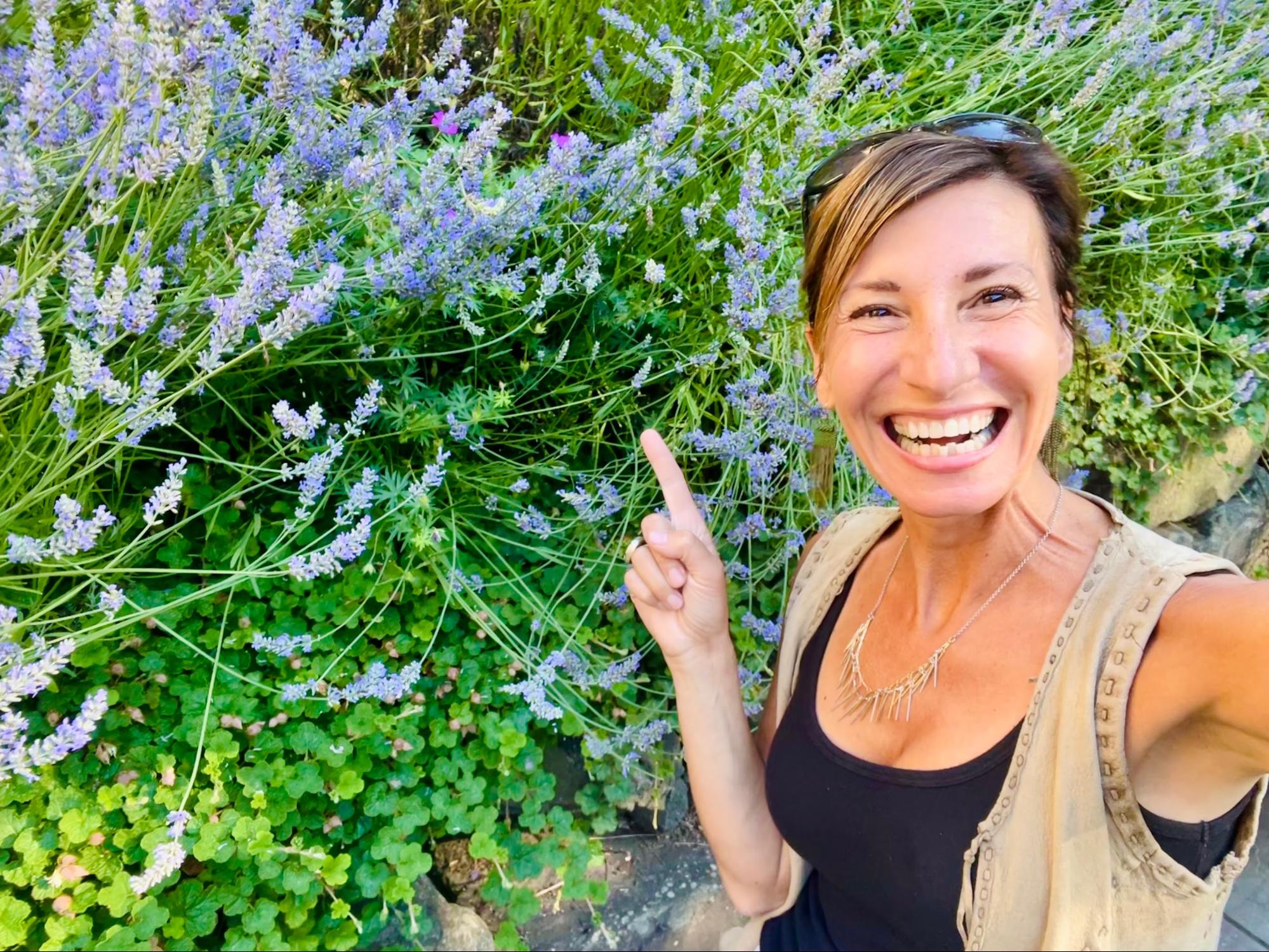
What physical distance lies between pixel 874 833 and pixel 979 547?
50 cm

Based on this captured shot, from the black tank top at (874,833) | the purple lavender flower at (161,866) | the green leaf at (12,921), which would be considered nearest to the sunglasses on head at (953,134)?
the black tank top at (874,833)

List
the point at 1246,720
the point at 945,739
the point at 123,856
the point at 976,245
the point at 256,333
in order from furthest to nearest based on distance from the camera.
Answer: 1. the point at 256,333
2. the point at 123,856
3. the point at 945,739
4. the point at 976,245
5. the point at 1246,720

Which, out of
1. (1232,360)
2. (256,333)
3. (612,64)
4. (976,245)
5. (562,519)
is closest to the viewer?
(976,245)

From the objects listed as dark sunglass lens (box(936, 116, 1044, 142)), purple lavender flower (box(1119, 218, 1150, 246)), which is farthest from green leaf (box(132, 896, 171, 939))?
purple lavender flower (box(1119, 218, 1150, 246))

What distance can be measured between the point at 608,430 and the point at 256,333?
33.0 inches

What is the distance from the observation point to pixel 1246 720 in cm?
85

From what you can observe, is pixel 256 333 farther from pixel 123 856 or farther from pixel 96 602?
pixel 123 856

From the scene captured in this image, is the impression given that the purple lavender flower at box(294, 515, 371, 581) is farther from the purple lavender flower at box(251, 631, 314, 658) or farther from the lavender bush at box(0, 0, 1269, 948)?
the purple lavender flower at box(251, 631, 314, 658)

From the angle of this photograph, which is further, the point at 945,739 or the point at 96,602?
the point at 96,602

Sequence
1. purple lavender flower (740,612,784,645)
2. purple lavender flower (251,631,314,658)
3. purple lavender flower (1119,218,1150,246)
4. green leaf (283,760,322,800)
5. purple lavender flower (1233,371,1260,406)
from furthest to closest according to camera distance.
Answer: purple lavender flower (1233,371,1260,406) < purple lavender flower (1119,218,1150,246) < purple lavender flower (740,612,784,645) < green leaf (283,760,322,800) < purple lavender flower (251,631,314,658)

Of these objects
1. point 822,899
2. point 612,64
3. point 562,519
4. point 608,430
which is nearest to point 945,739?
point 822,899

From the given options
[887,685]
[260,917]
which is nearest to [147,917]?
[260,917]

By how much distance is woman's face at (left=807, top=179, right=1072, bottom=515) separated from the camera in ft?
3.53

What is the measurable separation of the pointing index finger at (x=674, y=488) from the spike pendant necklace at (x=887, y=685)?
419mm
